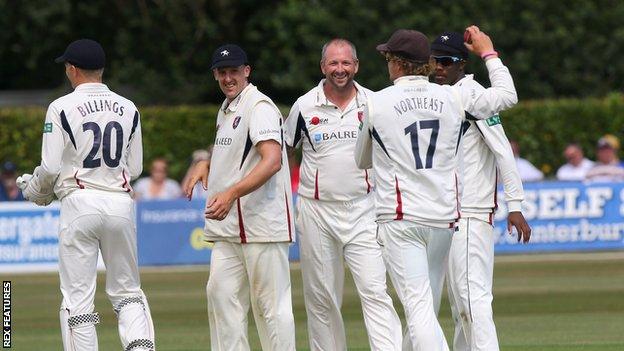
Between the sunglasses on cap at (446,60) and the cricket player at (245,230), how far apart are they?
Answer: 1.08 meters

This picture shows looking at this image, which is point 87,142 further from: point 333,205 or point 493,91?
point 493,91

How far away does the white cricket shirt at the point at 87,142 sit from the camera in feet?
→ 30.9

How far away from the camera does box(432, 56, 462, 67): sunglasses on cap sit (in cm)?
972

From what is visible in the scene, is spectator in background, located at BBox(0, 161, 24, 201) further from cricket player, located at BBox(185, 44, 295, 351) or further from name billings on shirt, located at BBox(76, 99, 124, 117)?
cricket player, located at BBox(185, 44, 295, 351)

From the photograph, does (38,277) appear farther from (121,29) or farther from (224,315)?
(121,29)

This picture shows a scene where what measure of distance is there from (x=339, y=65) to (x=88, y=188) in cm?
192

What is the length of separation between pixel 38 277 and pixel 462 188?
12.6 m

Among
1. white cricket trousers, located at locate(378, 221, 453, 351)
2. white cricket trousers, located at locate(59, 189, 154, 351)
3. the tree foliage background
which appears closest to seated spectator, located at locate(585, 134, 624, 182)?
the tree foliage background

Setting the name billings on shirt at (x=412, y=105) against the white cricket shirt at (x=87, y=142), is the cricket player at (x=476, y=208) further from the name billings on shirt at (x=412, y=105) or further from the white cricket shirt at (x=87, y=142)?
the white cricket shirt at (x=87, y=142)

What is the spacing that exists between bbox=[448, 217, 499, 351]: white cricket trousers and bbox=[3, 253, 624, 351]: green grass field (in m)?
2.32

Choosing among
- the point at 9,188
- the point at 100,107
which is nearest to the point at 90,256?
the point at 100,107

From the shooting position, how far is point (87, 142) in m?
9.51

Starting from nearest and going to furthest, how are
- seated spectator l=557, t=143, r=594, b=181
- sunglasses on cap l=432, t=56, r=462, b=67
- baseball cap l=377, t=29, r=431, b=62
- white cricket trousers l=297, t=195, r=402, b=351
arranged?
baseball cap l=377, t=29, r=431, b=62 → sunglasses on cap l=432, t=56, r=462, b=67 → white cricket trousers l=297, t=195, r=402, b=351 → seated spectator l=557, t=143, r=594, b=181

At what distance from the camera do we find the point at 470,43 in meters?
9.23
